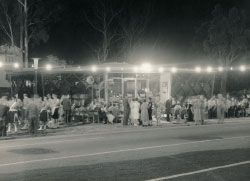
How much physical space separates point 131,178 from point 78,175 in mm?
1325

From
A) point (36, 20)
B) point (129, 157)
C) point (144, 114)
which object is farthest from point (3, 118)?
point (36, 20)

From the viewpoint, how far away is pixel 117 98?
33.8 meters

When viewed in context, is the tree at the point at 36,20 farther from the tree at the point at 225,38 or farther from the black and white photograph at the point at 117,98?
the tree at the point at 225,38

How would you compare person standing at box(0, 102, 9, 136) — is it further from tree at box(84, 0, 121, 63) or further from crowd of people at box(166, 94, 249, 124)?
tree at box(84, 0, 121, 63)

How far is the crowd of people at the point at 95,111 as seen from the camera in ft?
78.1

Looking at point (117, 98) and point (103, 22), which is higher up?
point (103, 22)

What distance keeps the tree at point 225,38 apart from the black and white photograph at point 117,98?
0.10 meters

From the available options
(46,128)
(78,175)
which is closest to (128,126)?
(46,128)

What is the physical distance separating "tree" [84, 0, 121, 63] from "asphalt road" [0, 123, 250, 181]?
959 inches

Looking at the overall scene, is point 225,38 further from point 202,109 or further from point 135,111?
point 135,111

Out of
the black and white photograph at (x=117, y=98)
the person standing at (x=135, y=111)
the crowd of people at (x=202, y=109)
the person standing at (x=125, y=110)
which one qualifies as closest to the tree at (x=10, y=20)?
the black and white photograph at (x=117, y=98)

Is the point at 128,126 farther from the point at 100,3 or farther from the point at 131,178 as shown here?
→ the point at 100,3

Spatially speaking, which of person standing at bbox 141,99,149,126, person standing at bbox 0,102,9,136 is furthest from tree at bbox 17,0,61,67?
person standing at bbox 0,102,9,136

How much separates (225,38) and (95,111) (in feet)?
72.2
